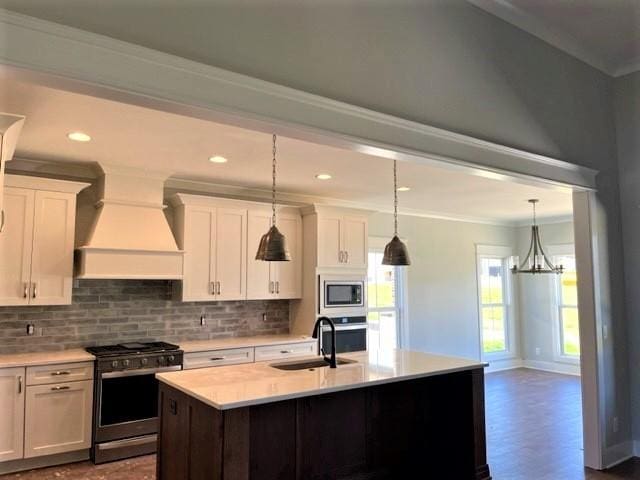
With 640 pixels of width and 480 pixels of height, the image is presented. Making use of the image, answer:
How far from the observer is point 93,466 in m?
4.16

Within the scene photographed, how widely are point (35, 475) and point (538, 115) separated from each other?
4.98 m

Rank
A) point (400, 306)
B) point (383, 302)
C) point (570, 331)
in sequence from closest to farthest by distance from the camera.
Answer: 1. point (383, 302)
2. point (400, 306)
3. point (570, 331)

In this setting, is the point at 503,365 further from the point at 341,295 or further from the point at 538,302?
the point at 341,295

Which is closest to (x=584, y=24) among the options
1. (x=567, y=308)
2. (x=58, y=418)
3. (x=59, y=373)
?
(x=59, y=373)

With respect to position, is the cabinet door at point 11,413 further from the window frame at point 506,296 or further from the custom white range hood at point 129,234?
the window frame at point 506,296

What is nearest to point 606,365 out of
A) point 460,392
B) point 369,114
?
point 460,392

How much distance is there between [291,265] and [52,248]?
101 inches

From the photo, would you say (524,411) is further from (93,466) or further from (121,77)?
(121,77)

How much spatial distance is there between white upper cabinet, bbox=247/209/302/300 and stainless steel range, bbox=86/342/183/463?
51.1 inches

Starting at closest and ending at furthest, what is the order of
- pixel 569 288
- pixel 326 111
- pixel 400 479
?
pixel 326 111
pixel 400 479
pixel 569 288

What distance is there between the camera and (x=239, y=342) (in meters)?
5.27

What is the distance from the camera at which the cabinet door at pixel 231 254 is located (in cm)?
530

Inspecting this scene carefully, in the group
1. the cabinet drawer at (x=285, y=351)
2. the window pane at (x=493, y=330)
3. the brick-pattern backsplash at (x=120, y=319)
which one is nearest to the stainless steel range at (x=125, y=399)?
the brick-pattern backsplash at (x=120, y=319)

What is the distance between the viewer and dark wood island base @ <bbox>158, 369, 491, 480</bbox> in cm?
269
